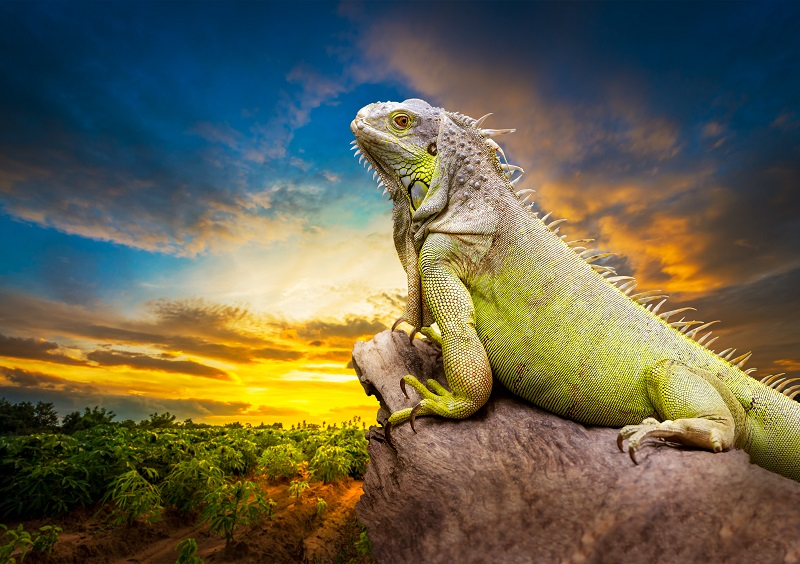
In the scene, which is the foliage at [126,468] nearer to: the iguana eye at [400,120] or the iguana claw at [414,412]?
the iguana claw at [414,412]

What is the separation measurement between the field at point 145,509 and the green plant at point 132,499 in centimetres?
1

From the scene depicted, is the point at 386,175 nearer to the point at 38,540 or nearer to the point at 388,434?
the point at 388,434

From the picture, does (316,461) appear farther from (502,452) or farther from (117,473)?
(502,452)

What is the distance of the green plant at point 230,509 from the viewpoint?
5.33m

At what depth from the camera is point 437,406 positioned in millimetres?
3588

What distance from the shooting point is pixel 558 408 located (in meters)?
3.62

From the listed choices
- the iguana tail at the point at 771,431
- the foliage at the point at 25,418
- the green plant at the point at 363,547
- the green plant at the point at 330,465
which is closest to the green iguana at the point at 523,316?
the iguana tail at the point at 771,431

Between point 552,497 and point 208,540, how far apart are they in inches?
189

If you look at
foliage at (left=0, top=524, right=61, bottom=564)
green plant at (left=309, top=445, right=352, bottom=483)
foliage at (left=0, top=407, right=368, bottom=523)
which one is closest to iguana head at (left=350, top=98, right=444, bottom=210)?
foliage at (left=0, top=407, right=368, bottom=523)

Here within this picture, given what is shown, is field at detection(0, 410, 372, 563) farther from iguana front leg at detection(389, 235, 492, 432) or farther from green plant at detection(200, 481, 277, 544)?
iguana front leg at detection(389, 235, 492, 432)

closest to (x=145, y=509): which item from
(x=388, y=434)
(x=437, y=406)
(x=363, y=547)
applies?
(x=363, y=547)

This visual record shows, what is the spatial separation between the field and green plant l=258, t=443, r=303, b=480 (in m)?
0.52

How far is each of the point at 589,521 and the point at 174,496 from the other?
535 centimetres

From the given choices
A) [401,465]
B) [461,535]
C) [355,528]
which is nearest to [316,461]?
[355,528]
